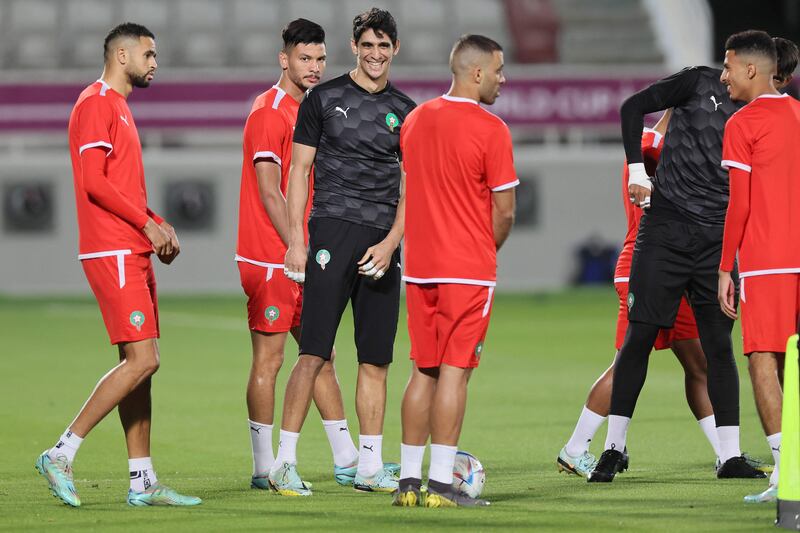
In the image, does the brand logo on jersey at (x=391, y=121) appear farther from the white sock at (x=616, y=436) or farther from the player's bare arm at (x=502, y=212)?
the white sock at (x=616, y=436)

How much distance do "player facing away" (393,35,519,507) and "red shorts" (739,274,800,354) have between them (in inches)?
47.8

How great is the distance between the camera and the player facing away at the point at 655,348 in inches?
326

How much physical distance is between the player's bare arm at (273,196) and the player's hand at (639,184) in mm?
1826

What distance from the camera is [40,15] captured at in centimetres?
3391

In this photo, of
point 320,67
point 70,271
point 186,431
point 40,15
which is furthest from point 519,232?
point 320,67

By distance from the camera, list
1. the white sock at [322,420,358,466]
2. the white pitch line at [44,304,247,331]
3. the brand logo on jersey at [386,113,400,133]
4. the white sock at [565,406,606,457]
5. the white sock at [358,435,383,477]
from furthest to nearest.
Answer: the white pitch line at [44,304,247,331], the white sock at [565,406,606,457], the white sock at [322,420,358,466], the white sock at [358,435,383,477], the brand logo on jersey at [386,113,400,133]

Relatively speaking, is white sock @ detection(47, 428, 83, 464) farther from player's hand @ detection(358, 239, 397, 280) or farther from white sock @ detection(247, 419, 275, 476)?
player's hand @ detection(358, 239, 397, 280)

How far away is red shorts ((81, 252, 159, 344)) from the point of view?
716cm

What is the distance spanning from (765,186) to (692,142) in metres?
0.96

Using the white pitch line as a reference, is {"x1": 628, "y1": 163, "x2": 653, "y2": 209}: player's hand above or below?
above

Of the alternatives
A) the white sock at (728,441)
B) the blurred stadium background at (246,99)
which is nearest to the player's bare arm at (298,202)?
the white sock at (728,441)

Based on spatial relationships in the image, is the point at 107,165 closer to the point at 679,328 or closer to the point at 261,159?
the point at 261,159

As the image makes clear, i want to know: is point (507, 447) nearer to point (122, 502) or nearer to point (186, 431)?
point (186, 431)

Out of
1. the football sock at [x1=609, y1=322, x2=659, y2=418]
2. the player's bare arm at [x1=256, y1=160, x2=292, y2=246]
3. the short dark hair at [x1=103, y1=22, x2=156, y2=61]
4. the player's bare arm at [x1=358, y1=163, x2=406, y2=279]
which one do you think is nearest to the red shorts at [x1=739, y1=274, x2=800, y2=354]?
the football sock at [x1=609, y1=322, x2=659, y2=418]
